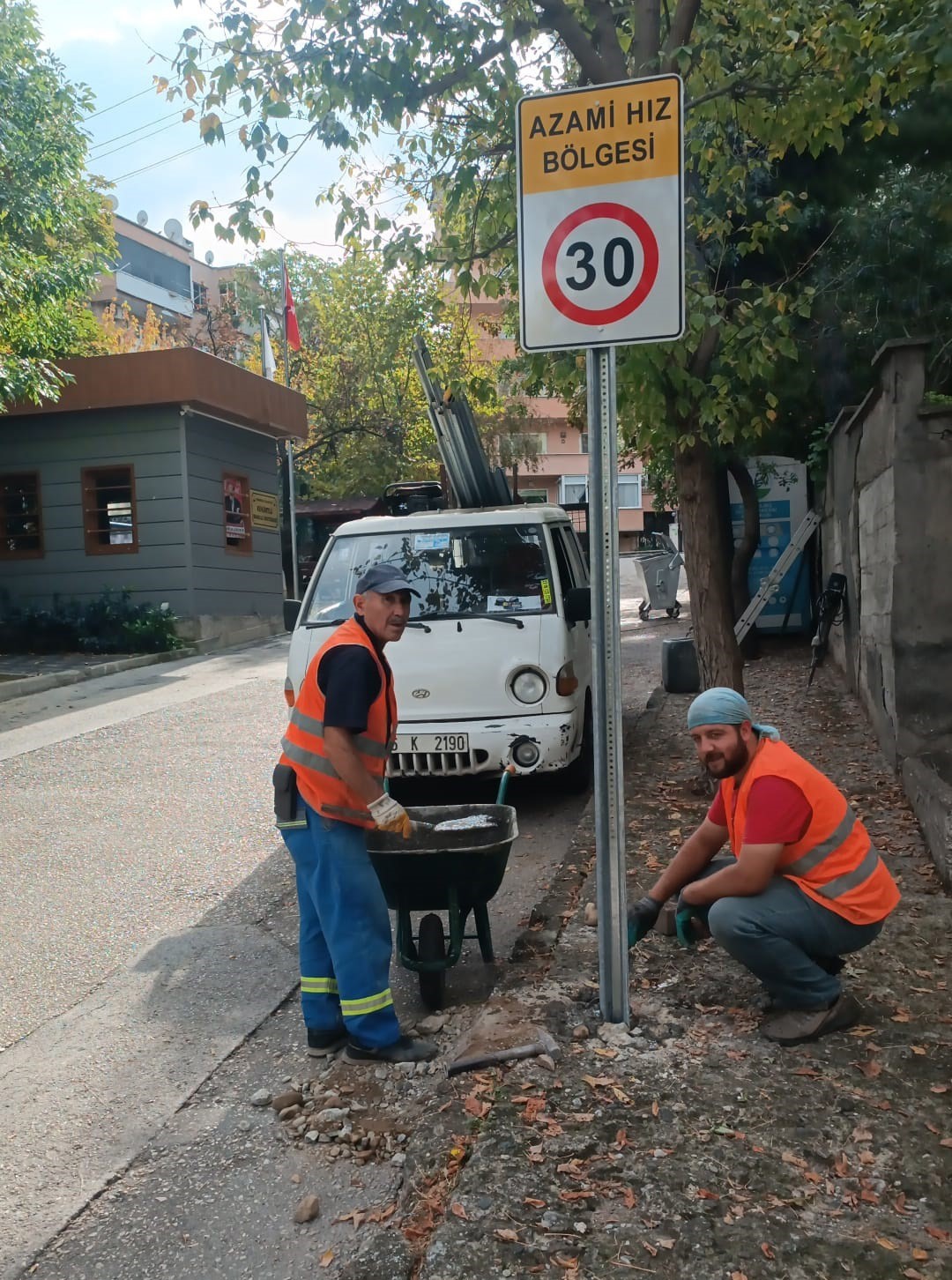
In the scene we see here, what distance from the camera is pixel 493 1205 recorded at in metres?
2.81

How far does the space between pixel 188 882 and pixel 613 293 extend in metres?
4.10

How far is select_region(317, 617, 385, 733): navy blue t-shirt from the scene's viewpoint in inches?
149

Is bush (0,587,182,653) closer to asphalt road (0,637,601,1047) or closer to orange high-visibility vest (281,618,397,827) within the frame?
asphalt road (0,637,601,1047)

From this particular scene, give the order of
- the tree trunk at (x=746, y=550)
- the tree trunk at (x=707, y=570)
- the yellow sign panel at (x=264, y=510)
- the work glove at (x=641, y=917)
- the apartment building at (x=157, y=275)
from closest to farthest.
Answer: the work glove at (x=641, y=917) → the tree trunk at (x=707, y=570) → the tree trunk at (x=746, y=550) → the yellow sign panel at (x=264, y=510) → the apartment building at (x=157, y=275)

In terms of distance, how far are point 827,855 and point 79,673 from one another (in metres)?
12.9

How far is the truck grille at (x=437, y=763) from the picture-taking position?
6.70 m

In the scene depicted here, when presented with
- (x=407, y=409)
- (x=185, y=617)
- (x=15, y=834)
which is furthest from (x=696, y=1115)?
(x=407, y=409)

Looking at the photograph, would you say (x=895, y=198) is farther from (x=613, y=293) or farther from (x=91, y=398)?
(x=91, y=398)

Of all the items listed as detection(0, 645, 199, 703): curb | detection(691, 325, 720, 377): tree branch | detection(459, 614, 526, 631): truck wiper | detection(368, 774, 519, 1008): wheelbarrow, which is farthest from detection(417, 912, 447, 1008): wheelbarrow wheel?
detection(0, 645, 199, 703): curb

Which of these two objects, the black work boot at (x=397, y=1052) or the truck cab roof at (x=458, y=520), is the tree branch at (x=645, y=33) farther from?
the black work boot at (x=397, y=1052)

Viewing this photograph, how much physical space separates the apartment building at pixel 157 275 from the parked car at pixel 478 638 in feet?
126

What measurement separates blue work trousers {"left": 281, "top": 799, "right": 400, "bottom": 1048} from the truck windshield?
3.27m

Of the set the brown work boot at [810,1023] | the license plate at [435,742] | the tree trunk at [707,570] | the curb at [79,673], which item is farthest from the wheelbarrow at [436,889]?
the curb at [79,673]

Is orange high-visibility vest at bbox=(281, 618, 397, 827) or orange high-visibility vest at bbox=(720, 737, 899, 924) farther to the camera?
orange high-visibility vest at bbox=(281, 618, 397, 827)
